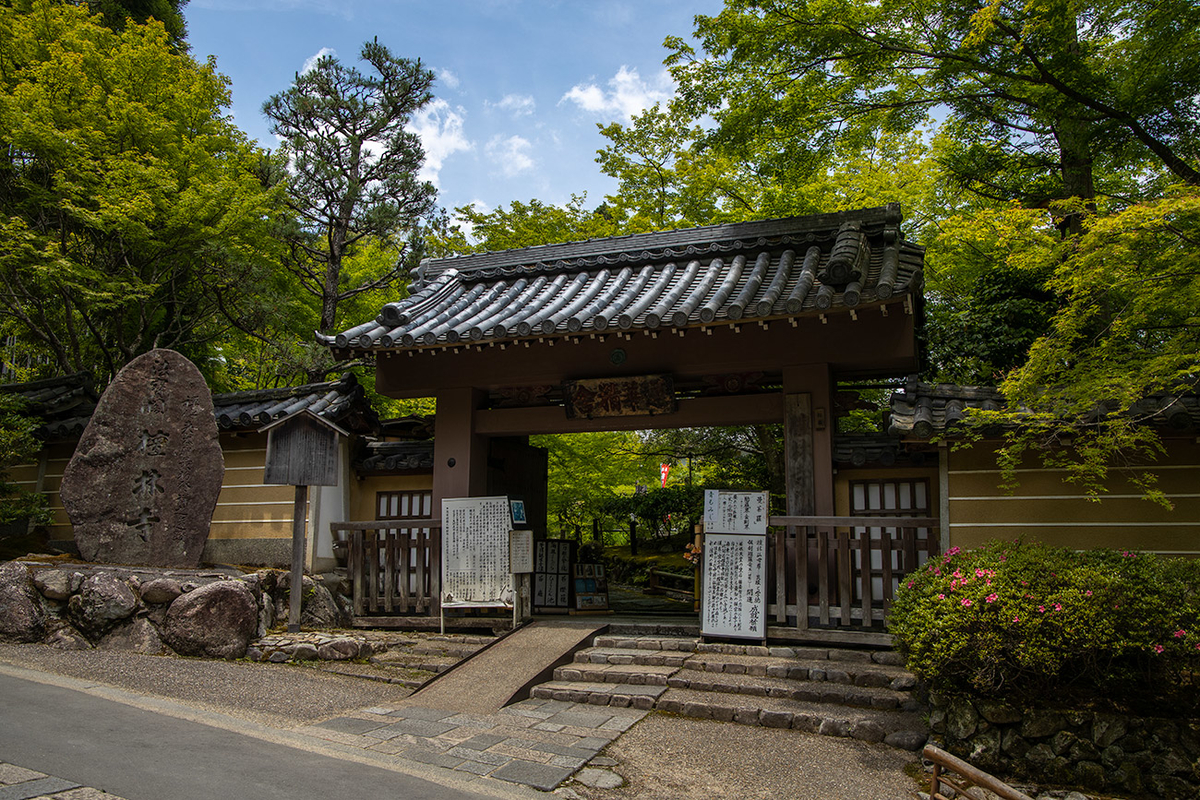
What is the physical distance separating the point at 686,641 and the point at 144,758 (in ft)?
18.5

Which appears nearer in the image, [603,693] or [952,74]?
[603,693]

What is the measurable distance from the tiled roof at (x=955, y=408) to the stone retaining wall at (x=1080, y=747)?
2.72m

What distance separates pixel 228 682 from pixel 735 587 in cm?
564

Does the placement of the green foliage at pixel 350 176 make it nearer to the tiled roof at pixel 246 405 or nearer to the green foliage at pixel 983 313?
the tiled roof at pixel 246 405

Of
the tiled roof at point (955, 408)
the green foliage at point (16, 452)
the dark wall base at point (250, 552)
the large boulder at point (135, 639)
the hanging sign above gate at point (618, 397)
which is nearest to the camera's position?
the tiled roof at point (955, 408)

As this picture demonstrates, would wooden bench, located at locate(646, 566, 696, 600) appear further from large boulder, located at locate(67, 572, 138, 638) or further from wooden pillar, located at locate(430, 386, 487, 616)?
large boulder, located at locate(67, 572, 138, 638)

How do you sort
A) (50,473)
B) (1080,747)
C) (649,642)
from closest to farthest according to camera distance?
(1080,747)
(649,642)
(50,473)

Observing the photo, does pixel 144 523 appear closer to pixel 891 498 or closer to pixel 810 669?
pixel 810 669

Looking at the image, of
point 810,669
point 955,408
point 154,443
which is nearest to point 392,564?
point 154,443

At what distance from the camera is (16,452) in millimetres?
10695

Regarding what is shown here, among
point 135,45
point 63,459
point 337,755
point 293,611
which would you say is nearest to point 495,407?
point 293,611

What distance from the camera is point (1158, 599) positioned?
5582 millimetres

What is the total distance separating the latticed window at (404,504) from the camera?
1188 cm

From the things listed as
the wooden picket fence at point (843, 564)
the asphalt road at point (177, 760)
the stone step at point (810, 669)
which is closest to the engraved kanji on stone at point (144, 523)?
the asphalt road at point (177, 760)
